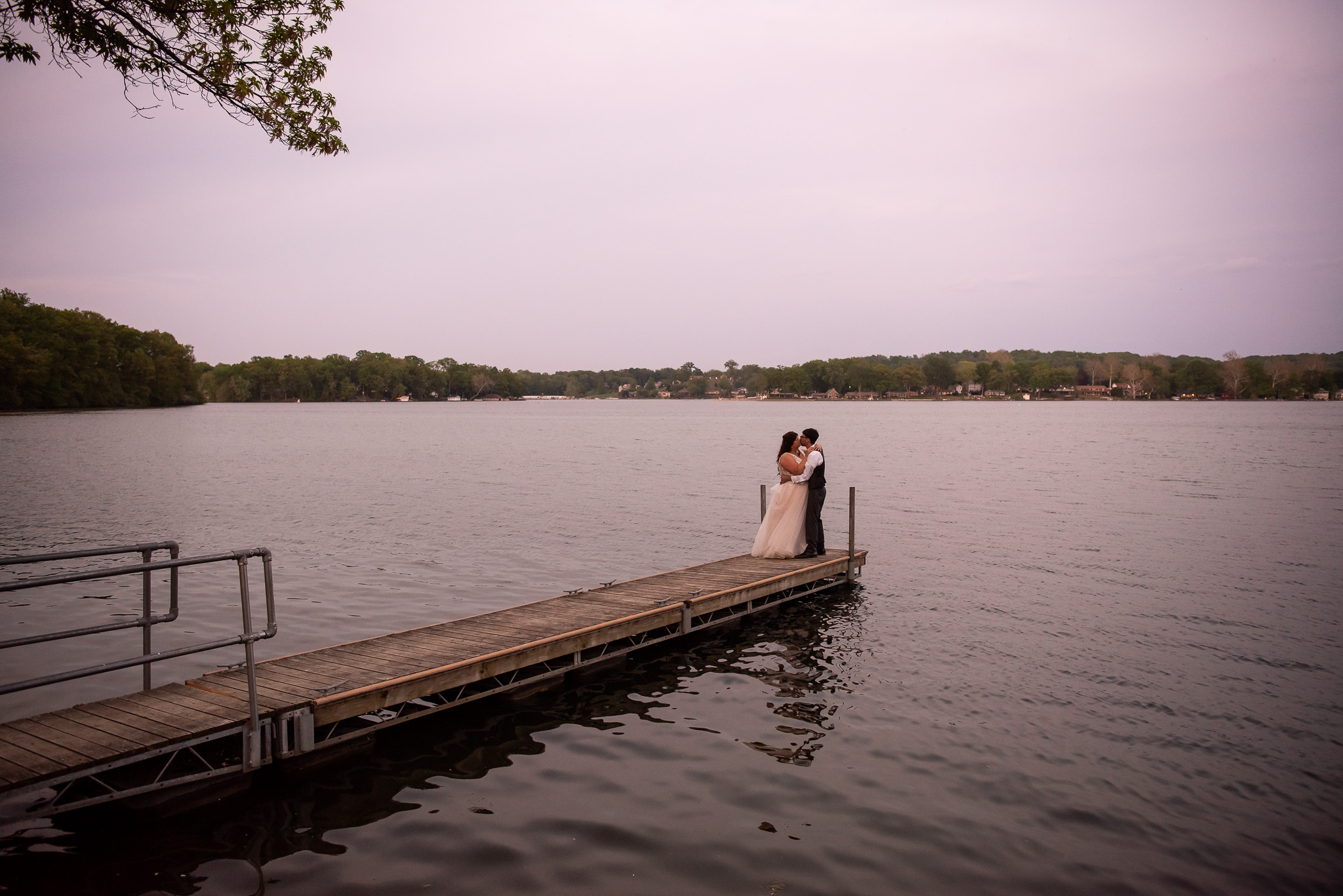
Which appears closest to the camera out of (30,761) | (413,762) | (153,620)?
(30,761)

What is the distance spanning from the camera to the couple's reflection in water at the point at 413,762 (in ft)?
20.5

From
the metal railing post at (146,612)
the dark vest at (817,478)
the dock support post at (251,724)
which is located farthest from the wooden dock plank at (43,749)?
the dark vest at (817,478)

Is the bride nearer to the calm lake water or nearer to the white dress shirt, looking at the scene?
Answer: the white dress shirt

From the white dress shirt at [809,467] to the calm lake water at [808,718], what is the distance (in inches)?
91.5

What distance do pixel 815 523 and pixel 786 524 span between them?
0.63m

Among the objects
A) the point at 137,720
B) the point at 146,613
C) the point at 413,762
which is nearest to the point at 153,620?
the point at 146,613

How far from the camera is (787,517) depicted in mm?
15961

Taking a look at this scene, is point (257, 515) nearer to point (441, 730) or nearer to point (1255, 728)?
point (441, 730)

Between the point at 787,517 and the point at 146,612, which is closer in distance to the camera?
the point at 146,612

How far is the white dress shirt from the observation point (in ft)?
49.9

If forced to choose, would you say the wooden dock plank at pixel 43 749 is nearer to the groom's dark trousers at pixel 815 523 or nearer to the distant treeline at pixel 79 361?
the groom's dark trousers at pixel 815 523

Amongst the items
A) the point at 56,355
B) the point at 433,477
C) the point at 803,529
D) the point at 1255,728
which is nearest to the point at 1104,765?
the point at 1255,728

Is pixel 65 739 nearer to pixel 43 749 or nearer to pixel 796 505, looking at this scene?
pixel 43 749

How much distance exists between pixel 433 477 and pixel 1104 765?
3360 centimetres
